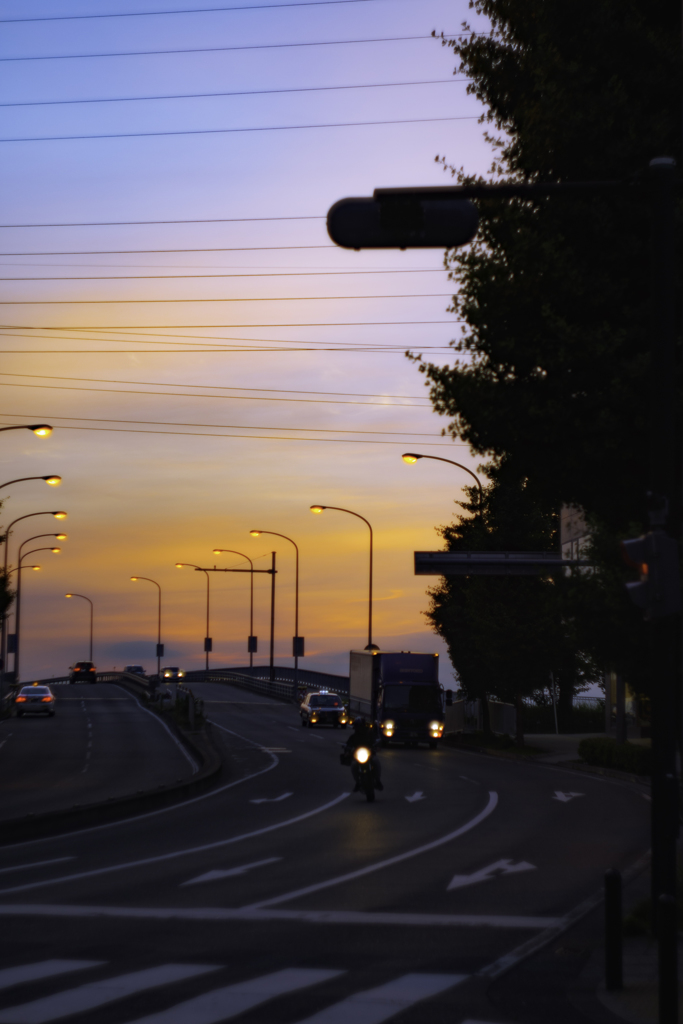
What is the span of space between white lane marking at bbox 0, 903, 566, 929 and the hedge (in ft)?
70.9

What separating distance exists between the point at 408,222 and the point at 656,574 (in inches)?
139

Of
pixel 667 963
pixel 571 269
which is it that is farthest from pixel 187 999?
pixel 571 269

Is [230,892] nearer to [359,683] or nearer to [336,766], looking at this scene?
[336,766]

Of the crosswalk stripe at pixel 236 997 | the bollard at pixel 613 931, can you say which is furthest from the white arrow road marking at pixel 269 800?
the bollard at pixel 613 931

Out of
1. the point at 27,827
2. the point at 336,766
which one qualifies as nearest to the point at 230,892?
the point at 27,827

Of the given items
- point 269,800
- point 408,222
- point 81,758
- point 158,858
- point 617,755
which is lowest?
point 81,758

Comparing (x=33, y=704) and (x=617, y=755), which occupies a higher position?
(x=617, y=755)

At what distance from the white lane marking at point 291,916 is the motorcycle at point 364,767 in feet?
45.0

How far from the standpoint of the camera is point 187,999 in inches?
329

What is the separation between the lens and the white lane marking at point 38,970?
29.4ft

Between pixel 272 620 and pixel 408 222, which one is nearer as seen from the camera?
pixel 408 222

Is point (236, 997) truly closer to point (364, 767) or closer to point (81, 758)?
point (364, 767)

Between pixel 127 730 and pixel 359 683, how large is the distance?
1095 cm

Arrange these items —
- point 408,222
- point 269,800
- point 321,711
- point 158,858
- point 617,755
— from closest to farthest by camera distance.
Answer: point 408,222 < point 158,858 < point 269,800 < point 617,755 < point 321,711
